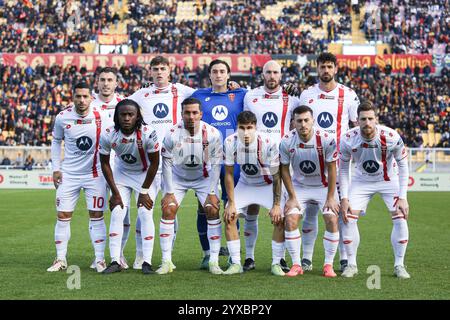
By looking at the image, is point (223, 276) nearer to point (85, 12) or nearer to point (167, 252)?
point (167, 252)

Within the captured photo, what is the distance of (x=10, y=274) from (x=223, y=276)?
8.12 feet

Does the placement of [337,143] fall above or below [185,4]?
below

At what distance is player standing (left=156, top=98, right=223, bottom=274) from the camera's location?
884 centimetres

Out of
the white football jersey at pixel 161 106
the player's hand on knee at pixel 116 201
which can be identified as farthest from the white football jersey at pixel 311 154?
the player's hand on knee at pixel 116 201

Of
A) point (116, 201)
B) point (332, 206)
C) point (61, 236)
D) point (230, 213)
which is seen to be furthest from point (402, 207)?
point (61, 236)

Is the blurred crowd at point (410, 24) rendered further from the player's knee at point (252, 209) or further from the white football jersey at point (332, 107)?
the player's knee at point (252, 209)

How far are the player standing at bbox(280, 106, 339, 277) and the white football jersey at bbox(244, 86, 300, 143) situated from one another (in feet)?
2.57

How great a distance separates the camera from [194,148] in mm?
8898

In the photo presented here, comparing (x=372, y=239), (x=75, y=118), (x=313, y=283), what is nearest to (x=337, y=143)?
(x=313, y=283)

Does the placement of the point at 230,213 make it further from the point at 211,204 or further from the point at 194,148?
the point at 194,148

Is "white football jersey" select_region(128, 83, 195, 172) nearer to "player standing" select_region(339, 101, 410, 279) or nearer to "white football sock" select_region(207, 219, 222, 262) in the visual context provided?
"white football sock" select_region(207, 219, 222, 262)

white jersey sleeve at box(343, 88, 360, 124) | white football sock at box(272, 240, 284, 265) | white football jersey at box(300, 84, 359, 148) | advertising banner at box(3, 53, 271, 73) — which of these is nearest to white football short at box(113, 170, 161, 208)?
white football sock at box(272, 240, 284, 265)

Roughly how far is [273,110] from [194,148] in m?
1.31

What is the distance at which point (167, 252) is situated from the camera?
885 centimetres
